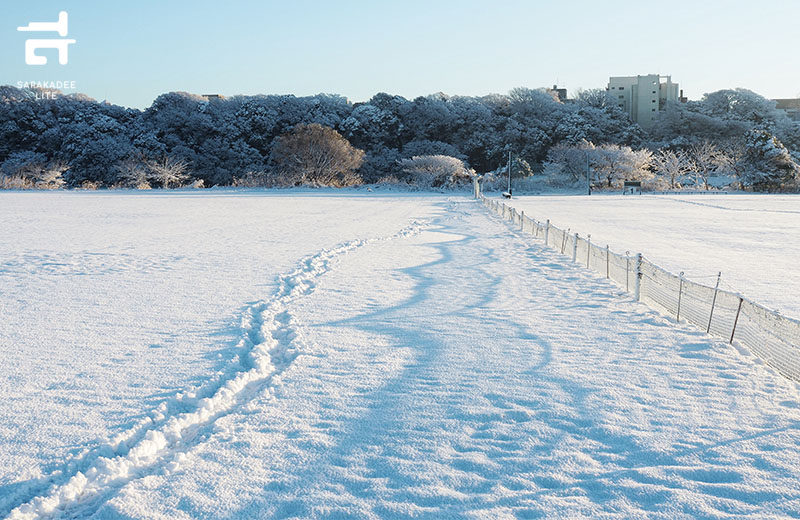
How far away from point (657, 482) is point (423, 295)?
5175 millimetres

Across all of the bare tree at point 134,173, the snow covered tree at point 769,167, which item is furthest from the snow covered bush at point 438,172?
the snow covered tree at point 769,167

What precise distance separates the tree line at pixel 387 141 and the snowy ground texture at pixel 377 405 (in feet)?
132

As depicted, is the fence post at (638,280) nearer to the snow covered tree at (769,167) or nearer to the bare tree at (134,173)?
the bare tree at (134,173)

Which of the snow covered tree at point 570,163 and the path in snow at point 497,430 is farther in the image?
the snow covered tree at point 570,163

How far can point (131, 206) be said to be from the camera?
2641 centimetres

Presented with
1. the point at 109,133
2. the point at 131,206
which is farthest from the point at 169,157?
the point at 131,206

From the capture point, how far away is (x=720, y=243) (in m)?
14.3

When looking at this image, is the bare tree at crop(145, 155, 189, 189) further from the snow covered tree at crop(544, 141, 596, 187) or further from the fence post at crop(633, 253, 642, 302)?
the fence post at crop(633, 253, 642, 302)

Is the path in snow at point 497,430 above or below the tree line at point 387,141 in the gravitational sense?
below

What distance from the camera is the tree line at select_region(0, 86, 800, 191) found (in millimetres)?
48781

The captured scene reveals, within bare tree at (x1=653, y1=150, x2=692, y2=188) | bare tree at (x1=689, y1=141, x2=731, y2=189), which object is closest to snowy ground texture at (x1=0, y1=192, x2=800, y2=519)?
bare tree at (x1=653, y1=150, x2=692, y2=188)

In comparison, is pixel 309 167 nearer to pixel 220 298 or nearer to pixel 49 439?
pixel 220 298

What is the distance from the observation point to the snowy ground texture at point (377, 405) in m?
3.26

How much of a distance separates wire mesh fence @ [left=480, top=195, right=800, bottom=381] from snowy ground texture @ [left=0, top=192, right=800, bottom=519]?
0.69 ft
